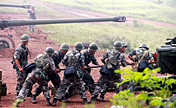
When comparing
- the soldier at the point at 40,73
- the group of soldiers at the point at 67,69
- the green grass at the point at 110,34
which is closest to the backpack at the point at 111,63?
the group of soldiers at the point at 67,69

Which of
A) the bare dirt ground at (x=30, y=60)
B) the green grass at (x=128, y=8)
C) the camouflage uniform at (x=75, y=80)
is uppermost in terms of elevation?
the green grass at (x=128, y=8)

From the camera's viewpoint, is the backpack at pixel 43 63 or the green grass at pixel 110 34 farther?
the green grass at pixel 110 34

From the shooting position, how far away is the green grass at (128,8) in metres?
41.7

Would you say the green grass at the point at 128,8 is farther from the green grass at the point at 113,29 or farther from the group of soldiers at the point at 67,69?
the group of soldiers at the point at 67,69

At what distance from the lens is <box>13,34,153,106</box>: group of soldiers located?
9711 mm

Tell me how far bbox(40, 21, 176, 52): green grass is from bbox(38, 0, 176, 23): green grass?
576cm

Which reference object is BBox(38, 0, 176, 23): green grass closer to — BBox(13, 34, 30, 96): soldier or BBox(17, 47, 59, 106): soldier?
BBox(13, 34, 30, 96): soldier

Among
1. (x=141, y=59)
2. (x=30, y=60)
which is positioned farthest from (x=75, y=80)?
(x=30, y=60)

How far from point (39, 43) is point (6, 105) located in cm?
1370

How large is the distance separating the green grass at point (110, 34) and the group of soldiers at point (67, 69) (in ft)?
41.9

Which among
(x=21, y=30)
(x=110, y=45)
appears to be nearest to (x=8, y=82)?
(x=110, y=45)

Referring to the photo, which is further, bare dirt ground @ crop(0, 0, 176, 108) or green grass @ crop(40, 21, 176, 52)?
green grass @ crop(40, 21, 176, 52)

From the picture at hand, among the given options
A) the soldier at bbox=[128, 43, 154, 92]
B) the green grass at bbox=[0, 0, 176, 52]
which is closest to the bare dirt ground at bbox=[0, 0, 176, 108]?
the soldier at bbox=[128, 43, 154, 92]

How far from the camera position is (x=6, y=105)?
9.64 m
